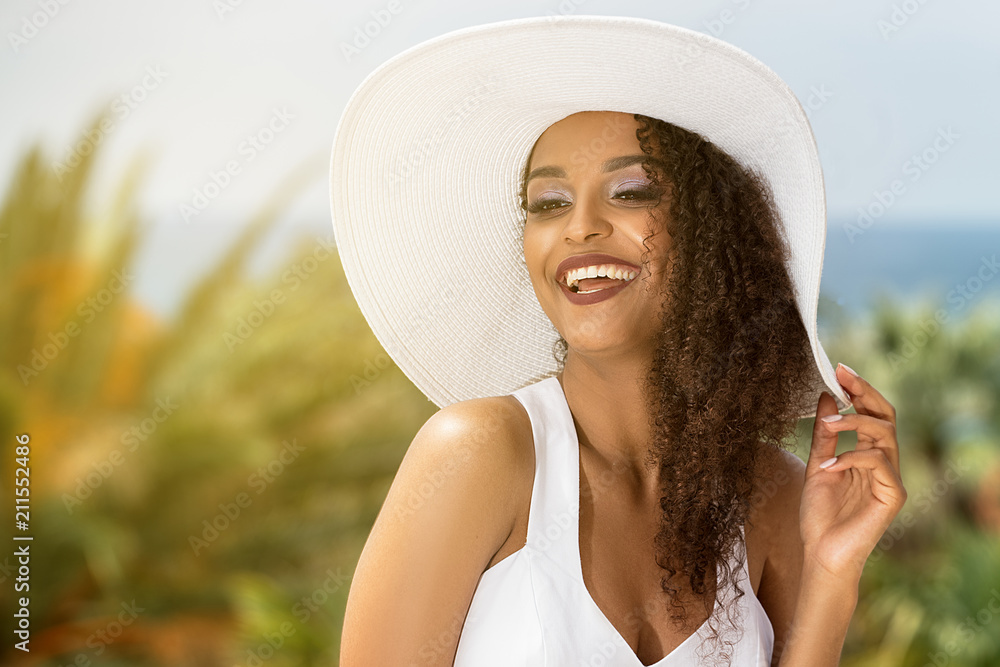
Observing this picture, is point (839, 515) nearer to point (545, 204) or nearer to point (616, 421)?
point (616, 421)

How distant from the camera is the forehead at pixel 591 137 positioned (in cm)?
147

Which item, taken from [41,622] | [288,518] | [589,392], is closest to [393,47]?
[288,518]

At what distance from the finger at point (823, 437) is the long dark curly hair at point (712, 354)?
8cm

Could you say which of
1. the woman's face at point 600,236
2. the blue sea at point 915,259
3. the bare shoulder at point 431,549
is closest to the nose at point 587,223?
the woman's face at point 600,236

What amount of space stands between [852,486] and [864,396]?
0.17 metres

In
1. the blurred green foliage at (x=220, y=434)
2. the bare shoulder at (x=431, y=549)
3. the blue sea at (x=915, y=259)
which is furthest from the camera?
the blue sea at (x=915, y=259)

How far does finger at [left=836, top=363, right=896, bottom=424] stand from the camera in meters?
1.57

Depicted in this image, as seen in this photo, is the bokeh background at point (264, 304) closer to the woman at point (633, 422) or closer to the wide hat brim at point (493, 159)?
the wide hat brim at point (493, 159)

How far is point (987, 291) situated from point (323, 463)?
438 centimetres

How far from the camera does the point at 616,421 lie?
1.60 m

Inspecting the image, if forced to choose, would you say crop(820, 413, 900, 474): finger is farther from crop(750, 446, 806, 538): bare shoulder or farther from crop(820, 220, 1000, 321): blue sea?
crop(820, 220, 1000, 321): blue sea

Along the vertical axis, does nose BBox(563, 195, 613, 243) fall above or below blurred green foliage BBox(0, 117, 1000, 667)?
above

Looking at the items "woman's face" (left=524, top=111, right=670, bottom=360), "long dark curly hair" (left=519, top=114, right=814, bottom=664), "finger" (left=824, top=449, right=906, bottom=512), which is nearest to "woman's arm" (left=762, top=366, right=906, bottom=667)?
"finger" (left=824, top=449, right=906, bottom=512)

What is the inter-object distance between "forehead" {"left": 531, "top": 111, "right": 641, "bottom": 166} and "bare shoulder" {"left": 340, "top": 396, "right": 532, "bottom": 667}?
0.50 metres
